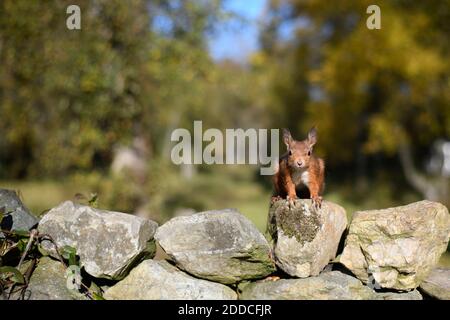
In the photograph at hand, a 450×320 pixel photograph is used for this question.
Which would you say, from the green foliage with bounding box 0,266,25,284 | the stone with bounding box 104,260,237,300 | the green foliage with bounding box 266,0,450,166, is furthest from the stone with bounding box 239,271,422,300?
the green foliage with bounding box 266,0,450,166

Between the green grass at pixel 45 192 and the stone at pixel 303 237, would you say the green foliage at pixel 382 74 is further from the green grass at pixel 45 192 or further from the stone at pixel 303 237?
the stone at pixel 303 237

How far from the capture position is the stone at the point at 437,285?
395cm

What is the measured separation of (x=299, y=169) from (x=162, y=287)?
1613 mm

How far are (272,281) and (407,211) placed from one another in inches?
47.7

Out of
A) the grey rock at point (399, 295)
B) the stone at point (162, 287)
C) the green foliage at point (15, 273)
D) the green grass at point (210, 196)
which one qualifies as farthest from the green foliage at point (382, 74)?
the green foliage at point (15, 273)

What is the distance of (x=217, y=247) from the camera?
388cm

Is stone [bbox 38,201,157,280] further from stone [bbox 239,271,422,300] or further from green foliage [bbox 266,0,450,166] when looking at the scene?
green foliage [bbox 266,0,450,166]

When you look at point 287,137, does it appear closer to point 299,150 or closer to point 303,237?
point 299,150

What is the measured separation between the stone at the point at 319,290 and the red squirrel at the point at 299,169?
707 millimetres

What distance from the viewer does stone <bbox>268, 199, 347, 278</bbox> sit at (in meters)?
3.89

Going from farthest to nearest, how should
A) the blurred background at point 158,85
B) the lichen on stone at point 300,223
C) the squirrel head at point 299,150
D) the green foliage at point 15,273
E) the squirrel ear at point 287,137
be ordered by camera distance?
the blurred background at point 158,85, the squirrel ear at point 287,137, the squirrel head at point 299,150, the lichen on stone at point 300,223, the green foliage at point 15,273

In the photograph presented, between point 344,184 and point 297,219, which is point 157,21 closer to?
point 297,219

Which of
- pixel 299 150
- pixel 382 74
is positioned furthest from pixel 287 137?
pixel 382 74

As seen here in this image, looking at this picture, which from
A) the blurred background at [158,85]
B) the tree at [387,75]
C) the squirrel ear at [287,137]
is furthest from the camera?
the tree at [387,75]
